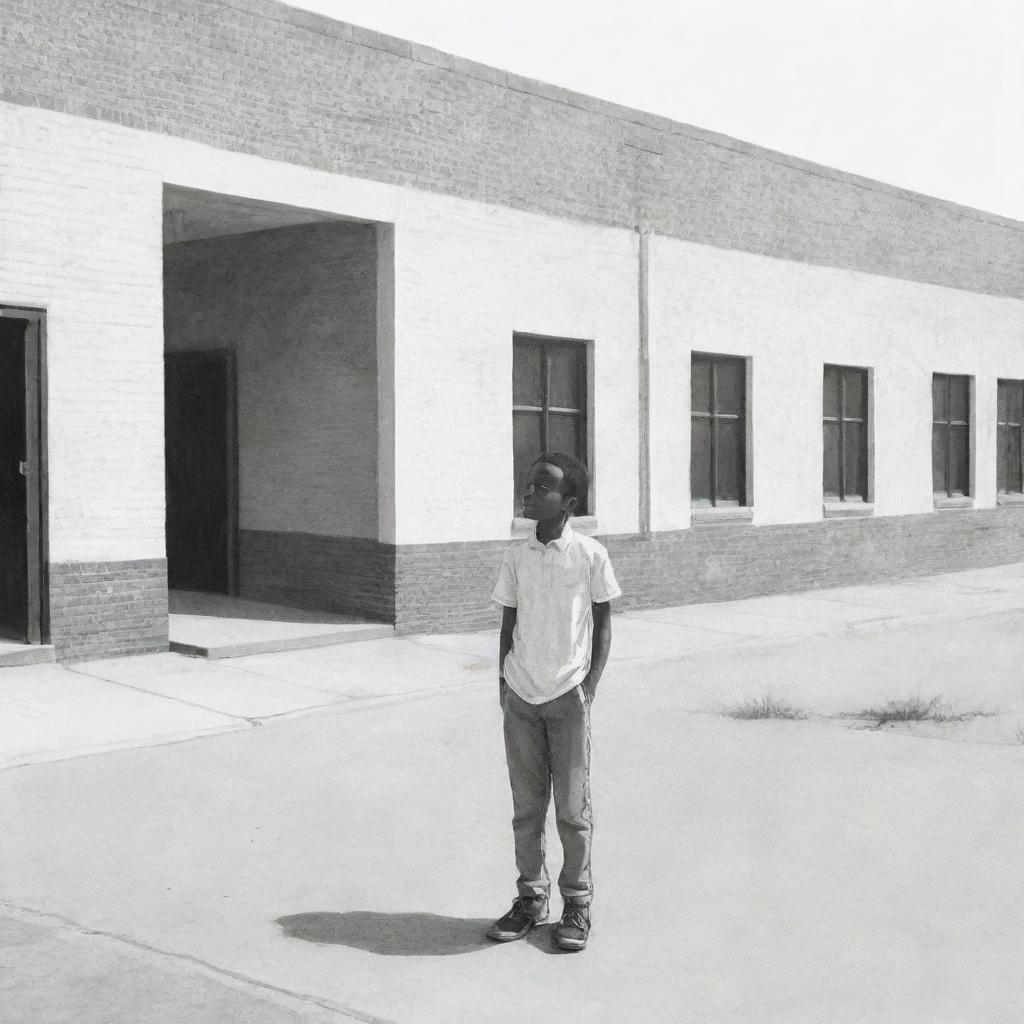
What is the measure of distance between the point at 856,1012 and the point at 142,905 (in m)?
2.58

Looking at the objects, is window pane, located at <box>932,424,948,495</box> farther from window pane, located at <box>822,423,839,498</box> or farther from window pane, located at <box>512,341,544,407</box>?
window pane, located at <box>512,341,544,407</box>

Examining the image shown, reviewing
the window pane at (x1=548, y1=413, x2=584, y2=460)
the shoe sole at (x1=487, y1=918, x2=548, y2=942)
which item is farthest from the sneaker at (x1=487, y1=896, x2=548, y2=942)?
the window pane at (x1=548, y1=413, x2=584, y2=460)

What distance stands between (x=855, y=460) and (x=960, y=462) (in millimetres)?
2766

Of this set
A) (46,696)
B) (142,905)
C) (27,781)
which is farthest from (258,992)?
(46,696)

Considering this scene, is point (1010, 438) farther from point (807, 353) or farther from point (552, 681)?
point (552, 681)

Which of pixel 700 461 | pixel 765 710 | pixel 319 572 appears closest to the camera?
pixel 765 710

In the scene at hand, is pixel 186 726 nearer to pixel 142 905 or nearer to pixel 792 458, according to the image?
A: pixel 142 905

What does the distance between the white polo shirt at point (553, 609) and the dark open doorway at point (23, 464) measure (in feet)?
21.6

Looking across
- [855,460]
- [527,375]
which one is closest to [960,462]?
[855,460]

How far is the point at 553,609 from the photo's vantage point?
4852mm

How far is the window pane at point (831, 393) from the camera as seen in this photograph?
17531mm

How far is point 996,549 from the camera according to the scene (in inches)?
806

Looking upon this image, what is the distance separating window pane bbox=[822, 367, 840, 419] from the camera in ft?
57.5

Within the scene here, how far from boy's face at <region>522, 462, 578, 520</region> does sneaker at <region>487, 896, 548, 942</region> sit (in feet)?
4.34
